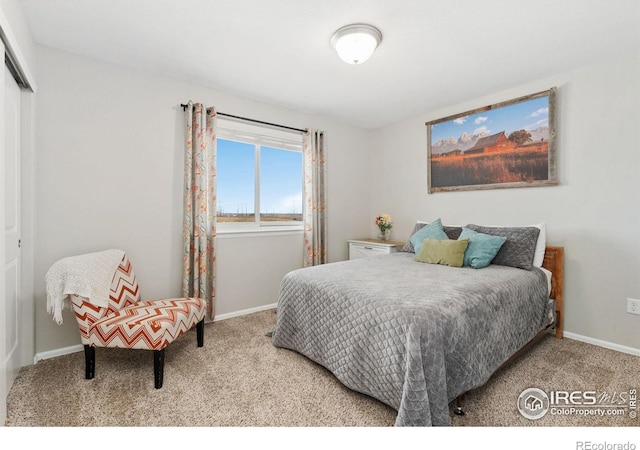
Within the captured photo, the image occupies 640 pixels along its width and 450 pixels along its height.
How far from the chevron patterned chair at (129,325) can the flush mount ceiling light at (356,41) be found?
2.20 m

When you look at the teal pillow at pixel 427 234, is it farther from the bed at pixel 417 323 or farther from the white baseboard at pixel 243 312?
the white baseboard at pixel 243 312

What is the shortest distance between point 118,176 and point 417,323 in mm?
2635

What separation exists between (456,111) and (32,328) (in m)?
4.40

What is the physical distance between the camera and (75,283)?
2.03 meters

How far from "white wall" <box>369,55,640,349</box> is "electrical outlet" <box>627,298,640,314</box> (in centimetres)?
3

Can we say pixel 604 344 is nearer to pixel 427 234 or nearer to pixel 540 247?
pixel 540 247

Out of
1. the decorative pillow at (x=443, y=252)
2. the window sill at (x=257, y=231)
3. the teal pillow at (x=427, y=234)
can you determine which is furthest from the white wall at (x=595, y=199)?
the window sill at (x=257, y=231)

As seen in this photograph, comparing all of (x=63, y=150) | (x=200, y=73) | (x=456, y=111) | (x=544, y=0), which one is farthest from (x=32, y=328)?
(x=456, y=111)

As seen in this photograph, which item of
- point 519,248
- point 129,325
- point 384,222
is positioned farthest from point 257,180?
point 519,248

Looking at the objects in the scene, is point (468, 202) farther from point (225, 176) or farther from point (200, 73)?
point (200, 73)

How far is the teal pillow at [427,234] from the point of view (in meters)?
3.17

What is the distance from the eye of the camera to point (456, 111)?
3.55 meters

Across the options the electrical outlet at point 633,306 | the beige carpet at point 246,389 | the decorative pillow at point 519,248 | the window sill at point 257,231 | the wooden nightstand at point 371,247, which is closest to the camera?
the beige carpet at point 246,389

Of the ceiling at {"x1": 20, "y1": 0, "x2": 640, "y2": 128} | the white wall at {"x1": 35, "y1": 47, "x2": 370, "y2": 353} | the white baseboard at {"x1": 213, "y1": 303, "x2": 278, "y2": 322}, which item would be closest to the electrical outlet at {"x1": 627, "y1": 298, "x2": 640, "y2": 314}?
the ceiling at {"x1": 20, "y1": 0, "x2": 640, "y2": 128}
